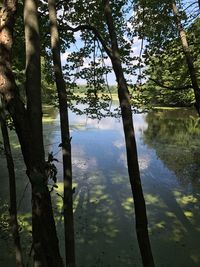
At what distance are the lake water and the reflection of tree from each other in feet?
0.14

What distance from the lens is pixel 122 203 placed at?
11.7 meters

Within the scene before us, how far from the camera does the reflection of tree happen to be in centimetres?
1545

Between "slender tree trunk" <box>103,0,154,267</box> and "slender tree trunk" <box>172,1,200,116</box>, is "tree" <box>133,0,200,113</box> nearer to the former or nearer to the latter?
"slender tree trunk" <box>172,1,200,116</box>

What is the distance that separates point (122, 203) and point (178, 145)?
33.3 ft

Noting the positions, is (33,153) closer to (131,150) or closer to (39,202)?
(39,202)

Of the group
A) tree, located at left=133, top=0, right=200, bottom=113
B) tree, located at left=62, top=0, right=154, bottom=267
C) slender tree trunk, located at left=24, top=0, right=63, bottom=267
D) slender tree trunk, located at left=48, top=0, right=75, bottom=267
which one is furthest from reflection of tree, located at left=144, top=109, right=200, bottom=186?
slender tree trunk, located at left=24, top=0, right=63, bottom=267

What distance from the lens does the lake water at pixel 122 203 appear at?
8250mm

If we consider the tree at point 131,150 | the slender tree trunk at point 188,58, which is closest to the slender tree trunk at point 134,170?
the tree at point 131,150

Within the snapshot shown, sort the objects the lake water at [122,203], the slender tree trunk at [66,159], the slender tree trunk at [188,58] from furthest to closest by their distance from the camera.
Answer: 1. the lake water at [122,203]
2. the slender tree trunk at [188,58]
3. the slender tree trunk at [66,159]

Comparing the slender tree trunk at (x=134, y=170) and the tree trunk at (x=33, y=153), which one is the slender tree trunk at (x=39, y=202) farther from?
the slender tree trunk at (x=134, y=170)

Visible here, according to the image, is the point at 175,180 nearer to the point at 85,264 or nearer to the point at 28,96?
the point at 85,264

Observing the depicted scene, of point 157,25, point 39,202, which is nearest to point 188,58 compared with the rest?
point 157,25

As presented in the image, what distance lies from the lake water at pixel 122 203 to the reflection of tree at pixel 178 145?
0.04 meters

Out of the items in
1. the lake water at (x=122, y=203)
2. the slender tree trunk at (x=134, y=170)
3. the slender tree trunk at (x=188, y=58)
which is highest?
the slender tree trunk at (x=188, y=58)
